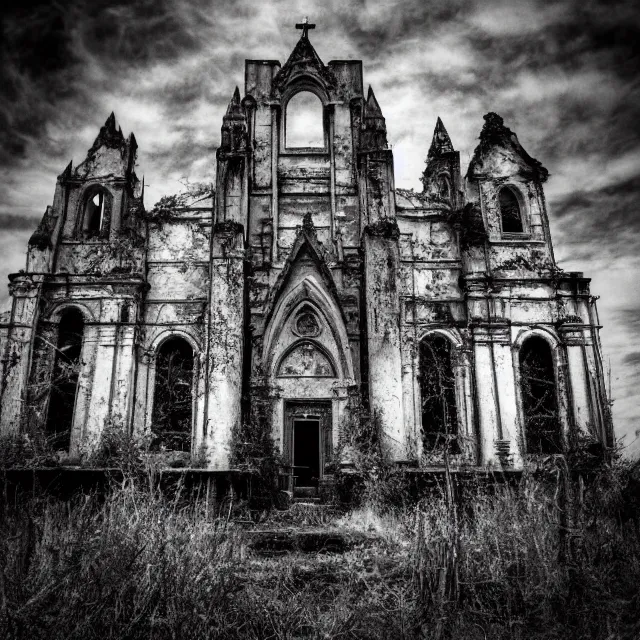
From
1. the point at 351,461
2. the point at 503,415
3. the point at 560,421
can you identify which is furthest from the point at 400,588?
the point at 560,421

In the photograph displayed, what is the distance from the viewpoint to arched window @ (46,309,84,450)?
668 inches

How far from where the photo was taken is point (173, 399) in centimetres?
1745

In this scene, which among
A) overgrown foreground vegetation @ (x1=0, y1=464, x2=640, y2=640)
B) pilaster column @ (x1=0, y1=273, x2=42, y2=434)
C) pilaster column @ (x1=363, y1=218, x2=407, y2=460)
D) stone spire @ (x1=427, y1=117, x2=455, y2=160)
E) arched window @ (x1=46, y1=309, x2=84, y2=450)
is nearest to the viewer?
overgrown foreground vegetation @ (x1=0, y1=464, x2=640, y2=640)

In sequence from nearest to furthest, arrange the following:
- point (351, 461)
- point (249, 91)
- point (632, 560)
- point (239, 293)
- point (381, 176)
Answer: point (632, 560) < point (351, 461) < point (239, 293) < point (381, 176) < point (249, 91)

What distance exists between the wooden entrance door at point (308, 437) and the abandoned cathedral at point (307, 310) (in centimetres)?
5

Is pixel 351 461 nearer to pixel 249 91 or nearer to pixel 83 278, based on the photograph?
pixel 83 278

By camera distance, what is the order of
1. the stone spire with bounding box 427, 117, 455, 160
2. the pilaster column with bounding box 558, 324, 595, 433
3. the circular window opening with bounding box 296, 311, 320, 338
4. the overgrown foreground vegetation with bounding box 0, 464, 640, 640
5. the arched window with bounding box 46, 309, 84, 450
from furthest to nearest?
the stone spire with bounding box 427, 117, 455, 160, the circular window opening with bounding box 296, 311, 320, 338, the arched window with bounding box 46, 309, 84, 450, the pilaster column with bounding box 558, 324, 595, 433, the overgrown foreground vegetation with bounding box 0, 464, 640, 640

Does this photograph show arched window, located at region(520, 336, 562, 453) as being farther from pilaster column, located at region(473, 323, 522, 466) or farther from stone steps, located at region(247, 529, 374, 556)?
stone steps, located at region(247, 529, 374, 556)

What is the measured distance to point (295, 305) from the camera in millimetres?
17141

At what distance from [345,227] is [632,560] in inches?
503

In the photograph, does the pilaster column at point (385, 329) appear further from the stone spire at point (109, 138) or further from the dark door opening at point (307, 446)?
Answer: the stone spire at point (109, 138)

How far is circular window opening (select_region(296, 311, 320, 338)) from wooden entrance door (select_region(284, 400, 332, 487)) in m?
2.03

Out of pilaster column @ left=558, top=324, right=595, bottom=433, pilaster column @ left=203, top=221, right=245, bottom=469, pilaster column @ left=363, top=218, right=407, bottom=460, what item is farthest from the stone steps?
pilaster column @ left=558, top=324, right=595, bottom=433

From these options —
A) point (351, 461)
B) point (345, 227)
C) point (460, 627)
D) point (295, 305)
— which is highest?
point (345, 227)
